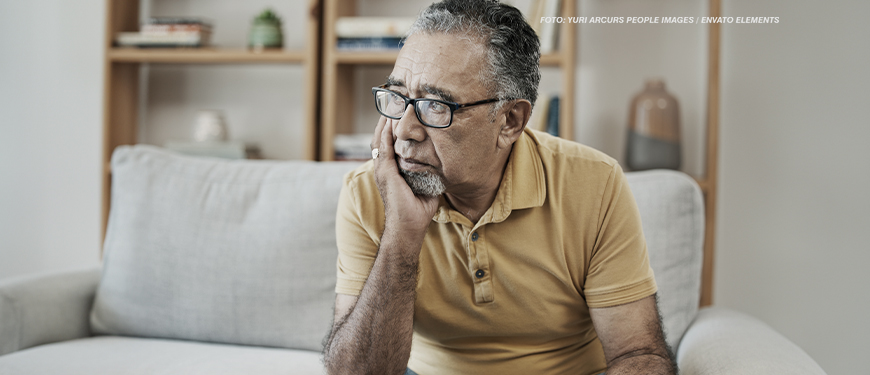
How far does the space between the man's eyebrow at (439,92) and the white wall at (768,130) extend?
140 cm

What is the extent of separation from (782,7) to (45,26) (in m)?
2.95

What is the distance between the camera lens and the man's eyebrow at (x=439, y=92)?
1.01 meters

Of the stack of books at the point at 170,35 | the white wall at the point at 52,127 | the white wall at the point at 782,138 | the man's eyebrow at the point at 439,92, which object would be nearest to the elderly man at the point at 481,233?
the man's eyebrow at the point at 439,92

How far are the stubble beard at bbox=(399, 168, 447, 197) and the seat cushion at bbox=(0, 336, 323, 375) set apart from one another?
1.71 ft

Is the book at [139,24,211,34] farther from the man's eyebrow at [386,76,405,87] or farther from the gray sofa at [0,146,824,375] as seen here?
the man's eyebrow at [386,76,405,87]

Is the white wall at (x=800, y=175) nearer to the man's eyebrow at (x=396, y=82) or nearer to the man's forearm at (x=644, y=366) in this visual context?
the man's forearm at (x=644, y=366)

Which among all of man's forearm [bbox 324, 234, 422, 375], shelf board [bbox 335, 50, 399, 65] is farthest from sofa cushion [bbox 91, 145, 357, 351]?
shelf board [bbox 335, 50, 399, 65]

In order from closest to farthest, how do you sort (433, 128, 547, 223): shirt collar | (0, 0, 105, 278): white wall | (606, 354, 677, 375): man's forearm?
(606, 354, 677, 375): man's forearm → (433, 128, 547, 223): shirt collar → (0, 0, 105, 278): white wall

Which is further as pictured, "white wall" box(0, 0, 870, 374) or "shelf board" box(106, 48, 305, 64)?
"shelf board" box(106, 48, 305, 64)

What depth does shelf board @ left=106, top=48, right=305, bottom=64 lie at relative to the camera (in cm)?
215

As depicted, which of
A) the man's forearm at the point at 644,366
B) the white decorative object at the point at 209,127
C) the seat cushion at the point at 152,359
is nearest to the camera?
the man's forearm at the point at 644,366

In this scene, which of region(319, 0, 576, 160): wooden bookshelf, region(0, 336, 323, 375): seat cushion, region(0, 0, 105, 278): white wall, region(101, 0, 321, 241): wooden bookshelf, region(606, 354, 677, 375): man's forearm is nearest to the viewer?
region(606, 354, 677, 375): man's forearm

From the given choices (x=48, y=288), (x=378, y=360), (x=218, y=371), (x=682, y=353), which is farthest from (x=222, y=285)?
(x=682, y=353)

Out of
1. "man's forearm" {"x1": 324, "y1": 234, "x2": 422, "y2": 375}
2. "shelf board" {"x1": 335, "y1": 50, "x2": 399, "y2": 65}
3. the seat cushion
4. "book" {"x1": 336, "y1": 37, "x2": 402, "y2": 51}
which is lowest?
the seat cushion
